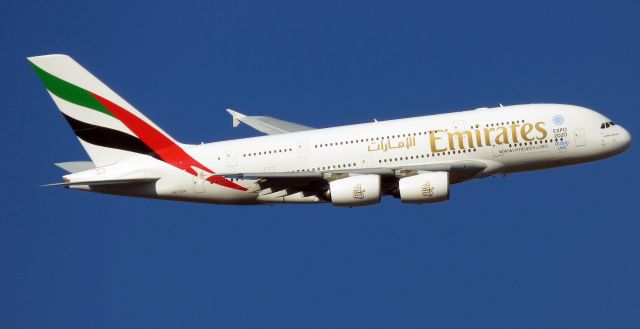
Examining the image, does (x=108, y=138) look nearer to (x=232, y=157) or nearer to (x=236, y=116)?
(x=232, y=157)

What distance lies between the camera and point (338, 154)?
60.9 m

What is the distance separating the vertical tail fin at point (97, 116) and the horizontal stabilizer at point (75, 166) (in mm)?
930

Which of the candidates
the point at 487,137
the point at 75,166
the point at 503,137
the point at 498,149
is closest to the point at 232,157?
the point at 75,166

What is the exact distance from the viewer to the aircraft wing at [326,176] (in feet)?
193

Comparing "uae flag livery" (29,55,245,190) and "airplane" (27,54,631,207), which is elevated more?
"uae flag livery" (29,55,245,190)

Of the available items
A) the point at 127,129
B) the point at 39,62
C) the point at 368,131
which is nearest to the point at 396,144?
the point at 368,131

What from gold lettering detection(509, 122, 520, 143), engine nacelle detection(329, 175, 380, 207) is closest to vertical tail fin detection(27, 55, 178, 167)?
engine nacelle detection(329, 175, 380, 207)

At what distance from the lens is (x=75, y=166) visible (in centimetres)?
6531

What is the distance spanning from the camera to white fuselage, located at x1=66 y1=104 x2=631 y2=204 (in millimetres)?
59938

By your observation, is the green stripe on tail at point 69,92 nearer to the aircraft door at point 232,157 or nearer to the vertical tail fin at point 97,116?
the vertical tail fin at point 97,116

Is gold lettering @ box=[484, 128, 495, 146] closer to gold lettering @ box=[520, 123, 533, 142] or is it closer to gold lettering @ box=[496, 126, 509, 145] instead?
gold lettering @ box=[496, 126, 509, 145]

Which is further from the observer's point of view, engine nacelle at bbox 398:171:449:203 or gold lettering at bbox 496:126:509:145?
gold lettering at bbox 496:126:509:145

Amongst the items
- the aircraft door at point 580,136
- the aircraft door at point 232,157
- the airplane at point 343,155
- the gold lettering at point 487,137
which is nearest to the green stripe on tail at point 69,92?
the airplane at point 343,155

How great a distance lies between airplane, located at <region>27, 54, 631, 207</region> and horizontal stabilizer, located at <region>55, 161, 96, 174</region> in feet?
0.41
